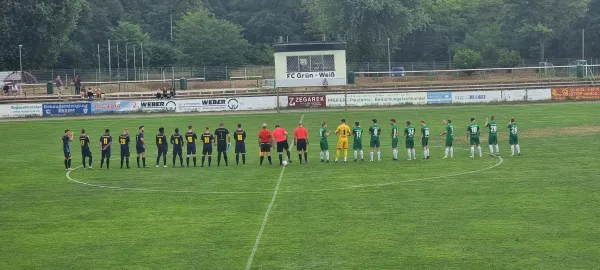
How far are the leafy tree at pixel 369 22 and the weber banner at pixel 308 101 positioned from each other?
29310 millimetres

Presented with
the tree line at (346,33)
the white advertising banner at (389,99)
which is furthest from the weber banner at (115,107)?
the tree line at (346,33)

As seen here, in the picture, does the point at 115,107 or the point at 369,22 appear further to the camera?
the point at 369,22

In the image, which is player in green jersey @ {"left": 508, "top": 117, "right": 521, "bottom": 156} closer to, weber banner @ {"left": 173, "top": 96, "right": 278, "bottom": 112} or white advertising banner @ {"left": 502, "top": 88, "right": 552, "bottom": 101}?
white advertising banner @ {"left": 502, "top": 88, "right": 552, "bottom": 101}

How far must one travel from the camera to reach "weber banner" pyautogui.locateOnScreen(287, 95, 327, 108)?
229ft

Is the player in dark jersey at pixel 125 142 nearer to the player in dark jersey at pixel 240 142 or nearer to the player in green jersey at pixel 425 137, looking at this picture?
the player in dark jersey at pixel 240 142

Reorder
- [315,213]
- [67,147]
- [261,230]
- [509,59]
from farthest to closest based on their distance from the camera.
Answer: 1. [509,59]
2. [67,147]
3. [315,213]
4. [261,230]

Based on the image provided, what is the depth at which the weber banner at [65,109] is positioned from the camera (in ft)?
227

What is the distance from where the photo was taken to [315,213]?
25.4m

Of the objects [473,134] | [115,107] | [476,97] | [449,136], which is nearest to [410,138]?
[449,136]

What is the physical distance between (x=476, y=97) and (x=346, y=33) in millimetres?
32223

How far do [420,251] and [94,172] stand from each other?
19.9 m

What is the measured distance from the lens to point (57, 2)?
9269 cm

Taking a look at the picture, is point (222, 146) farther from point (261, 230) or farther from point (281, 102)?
point (281, 102)

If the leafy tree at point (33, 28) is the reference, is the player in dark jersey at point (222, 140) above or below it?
below
